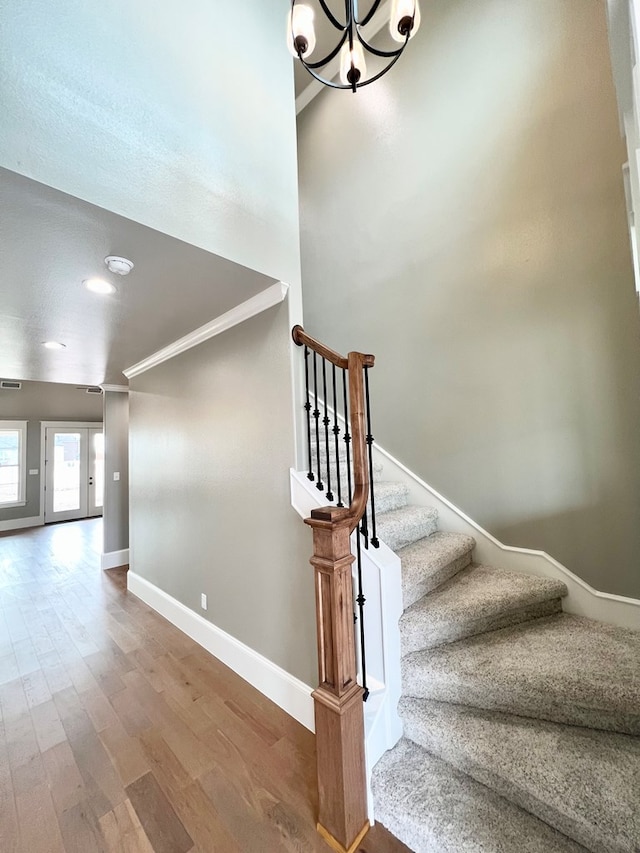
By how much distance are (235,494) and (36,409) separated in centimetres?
746

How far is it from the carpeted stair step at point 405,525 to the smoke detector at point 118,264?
1986 millimetres

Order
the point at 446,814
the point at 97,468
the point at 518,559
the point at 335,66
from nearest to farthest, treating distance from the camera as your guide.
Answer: the point at 446,814, the point at 518,559, the point at 335,66, the point at 97,468

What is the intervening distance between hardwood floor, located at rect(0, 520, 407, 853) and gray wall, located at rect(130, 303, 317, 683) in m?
0.36

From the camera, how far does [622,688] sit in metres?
1.32

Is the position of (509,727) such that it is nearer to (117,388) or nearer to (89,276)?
(89,276)

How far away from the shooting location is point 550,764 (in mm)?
1205

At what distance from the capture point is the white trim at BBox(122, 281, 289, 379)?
1.94 m

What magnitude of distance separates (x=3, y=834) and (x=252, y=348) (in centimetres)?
245

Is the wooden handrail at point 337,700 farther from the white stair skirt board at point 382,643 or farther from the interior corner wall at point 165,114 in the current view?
the interior corner wall at point 165,114

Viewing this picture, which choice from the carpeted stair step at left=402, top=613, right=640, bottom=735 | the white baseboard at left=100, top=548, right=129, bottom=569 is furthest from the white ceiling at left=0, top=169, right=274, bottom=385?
the white baseboard at left=100, top=548, right=129, bottom=569

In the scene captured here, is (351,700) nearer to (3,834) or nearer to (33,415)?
(3,834)

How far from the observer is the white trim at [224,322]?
194cm

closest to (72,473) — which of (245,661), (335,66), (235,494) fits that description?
(235,494)

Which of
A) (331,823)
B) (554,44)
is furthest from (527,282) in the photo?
(331,823)
